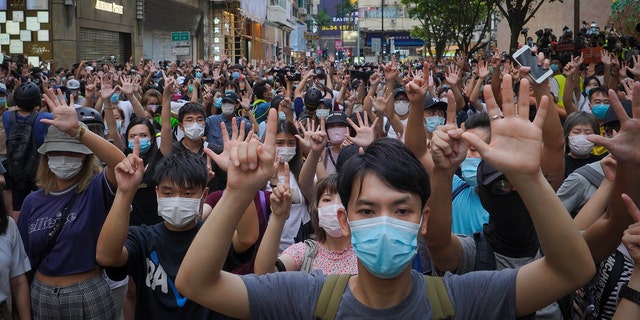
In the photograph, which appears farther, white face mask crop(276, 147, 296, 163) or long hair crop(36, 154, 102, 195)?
white face mask crop(276, 147, 296, 163)

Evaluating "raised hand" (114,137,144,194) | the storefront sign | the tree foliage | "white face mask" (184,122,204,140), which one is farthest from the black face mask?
the tree foliage

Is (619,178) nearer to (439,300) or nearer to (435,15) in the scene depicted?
(439,300)

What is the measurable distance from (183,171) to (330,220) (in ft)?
2.76

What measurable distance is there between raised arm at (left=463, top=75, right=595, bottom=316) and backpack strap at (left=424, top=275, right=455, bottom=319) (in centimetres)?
31

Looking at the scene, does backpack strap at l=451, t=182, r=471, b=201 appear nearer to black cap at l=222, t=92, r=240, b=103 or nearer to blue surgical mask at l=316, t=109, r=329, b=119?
blue surgical mask at l=316, t=109, r=329, b=119

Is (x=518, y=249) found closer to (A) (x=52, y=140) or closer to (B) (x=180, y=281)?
(B) (x=180, y=281)

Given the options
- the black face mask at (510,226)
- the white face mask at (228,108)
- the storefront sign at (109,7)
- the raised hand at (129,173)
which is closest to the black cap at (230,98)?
the white face mask at (228,108)

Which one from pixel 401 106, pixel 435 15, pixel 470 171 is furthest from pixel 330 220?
pixel 435 15

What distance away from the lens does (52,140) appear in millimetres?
4234

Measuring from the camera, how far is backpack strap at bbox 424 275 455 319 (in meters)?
2.39

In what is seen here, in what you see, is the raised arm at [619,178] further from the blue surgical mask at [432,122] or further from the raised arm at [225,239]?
the blue surgical mask at [432,122]

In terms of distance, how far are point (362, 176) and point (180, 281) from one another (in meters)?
0.71

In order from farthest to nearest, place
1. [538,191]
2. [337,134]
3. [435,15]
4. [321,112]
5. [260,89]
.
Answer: [435,15], [260,89], [321,112], [337,134], [538,191]

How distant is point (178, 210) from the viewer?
3779 mm
